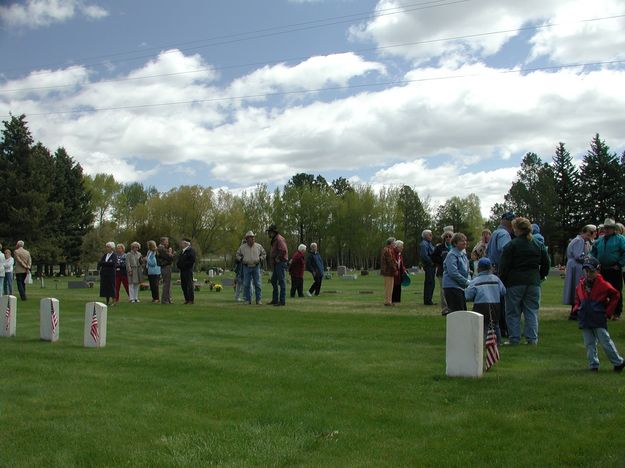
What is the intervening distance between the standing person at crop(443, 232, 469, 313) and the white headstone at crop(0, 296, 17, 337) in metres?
8.31

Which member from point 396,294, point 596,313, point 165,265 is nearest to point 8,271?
point 165,265

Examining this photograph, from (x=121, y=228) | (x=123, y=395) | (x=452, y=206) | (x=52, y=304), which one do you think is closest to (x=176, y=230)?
(x=121, y=228)

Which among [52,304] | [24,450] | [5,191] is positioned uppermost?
[5,191]

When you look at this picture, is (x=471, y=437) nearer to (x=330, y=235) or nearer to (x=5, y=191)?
(x=5, y=191)

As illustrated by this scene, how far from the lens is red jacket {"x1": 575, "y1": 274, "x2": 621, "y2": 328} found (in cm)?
776

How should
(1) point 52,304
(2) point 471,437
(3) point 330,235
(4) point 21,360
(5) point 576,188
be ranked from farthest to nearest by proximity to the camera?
1. (3) point 330,235
2. (5) point 576,188
3. (1) point 52,304
4. (4) point 21,360
5. (2) point 471,437

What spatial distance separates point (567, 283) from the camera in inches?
517

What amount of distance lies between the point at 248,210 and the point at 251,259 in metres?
72.0

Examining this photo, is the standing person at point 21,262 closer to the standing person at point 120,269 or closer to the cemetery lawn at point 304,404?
the standing person at point 120,269

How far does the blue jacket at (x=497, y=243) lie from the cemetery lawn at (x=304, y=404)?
5.14 feet

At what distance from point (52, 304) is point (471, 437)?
841cm

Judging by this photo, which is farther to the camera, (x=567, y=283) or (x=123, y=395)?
(x=567, y=283)

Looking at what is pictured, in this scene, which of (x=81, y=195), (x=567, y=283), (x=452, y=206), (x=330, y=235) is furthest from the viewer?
(x=452, y=206)

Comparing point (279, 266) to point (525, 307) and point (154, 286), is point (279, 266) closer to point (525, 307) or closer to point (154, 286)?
point (154, 286)
